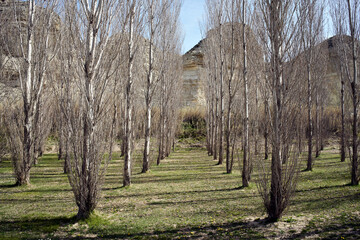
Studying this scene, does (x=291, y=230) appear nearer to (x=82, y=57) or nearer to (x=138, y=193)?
(x=138, y=193)

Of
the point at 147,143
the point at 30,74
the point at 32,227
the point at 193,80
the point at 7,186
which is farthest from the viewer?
the point at 193,80

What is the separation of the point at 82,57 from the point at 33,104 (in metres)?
4.76

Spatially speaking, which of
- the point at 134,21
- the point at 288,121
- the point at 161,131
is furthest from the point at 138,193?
the point at 161,131

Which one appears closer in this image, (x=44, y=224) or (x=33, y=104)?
(x=44, y=224)

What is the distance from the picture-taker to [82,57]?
5121mm

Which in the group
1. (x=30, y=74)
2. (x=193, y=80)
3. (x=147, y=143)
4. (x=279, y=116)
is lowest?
(x=147, y=143)

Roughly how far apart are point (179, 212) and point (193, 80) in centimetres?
3465

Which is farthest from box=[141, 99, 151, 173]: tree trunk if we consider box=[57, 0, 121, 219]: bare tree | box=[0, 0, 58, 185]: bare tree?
box=[57, 0, 121, 219]: bare tree

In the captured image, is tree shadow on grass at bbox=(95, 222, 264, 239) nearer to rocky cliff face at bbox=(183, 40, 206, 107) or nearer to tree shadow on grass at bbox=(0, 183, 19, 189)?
tree shadow on grass at bbox=(0, 183, 19, 189)

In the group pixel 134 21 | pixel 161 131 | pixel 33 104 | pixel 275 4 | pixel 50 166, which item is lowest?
pixel 50 166

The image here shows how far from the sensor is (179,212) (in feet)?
18.6

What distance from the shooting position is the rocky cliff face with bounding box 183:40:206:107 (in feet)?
127

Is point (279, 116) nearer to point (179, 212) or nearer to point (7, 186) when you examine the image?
point (179, 212)

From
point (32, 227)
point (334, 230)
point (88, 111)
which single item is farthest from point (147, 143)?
point (334, 230)
